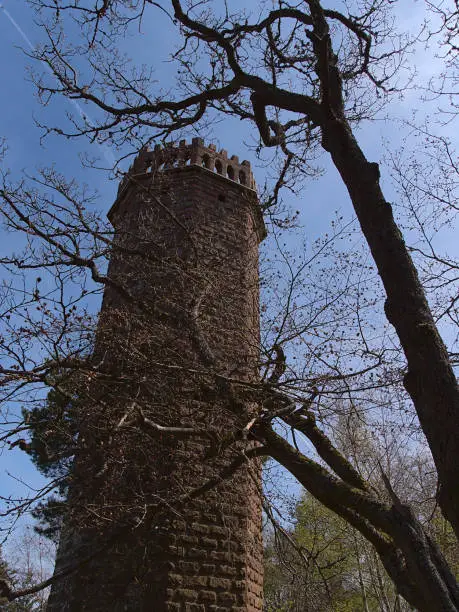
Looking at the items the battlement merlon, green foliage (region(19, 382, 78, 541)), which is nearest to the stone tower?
green foliage (region(19, 382, 78, 541))

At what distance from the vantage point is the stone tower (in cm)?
541

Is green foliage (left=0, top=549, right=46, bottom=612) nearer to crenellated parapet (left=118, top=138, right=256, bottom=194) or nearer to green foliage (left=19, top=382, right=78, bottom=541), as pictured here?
green foliage (left=19, top=382, right=78, bottom=541)

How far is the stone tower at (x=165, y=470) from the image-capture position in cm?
541

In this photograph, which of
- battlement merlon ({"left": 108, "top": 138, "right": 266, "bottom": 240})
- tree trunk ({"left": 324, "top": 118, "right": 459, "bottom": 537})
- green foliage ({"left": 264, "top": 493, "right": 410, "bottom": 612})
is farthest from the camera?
battlement merlon ({"left": 108, "top": 138, "right": 266, "bottom": 240})

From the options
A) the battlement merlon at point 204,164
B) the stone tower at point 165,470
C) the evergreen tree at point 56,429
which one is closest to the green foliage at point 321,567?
the stone tower at point 165,470

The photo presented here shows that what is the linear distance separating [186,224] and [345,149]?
429 centimetres

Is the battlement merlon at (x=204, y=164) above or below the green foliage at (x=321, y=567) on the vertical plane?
above

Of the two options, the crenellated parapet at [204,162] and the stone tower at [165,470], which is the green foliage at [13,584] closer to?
the stone tower at [165,470]

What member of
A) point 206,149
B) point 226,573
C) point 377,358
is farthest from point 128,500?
point 206,149

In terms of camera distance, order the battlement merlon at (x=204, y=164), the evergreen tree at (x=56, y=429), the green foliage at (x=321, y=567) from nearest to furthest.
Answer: the evergreen tree at (x=56, y=429)
the green foliage at (x=321, y=567)
the battlement merlon at (x=204, y=164)

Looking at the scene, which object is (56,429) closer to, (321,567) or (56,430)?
(56,430)

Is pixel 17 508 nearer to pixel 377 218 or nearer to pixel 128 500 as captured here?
pixel 128 500

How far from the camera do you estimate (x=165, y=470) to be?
20.8 feet

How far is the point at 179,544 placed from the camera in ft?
19.3
